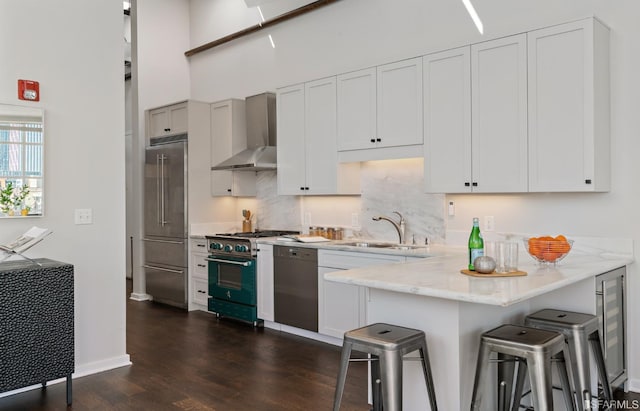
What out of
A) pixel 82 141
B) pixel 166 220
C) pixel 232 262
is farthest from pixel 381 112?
pixel 166 220

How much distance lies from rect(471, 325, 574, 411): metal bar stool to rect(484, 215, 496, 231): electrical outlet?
166cm

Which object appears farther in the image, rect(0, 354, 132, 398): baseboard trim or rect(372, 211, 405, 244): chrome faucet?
rect(372, 211, 405, 244): chrome faucet

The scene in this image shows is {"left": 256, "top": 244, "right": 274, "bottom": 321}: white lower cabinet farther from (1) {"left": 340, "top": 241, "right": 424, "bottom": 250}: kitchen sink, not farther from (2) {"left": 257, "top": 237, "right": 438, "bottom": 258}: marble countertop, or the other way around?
(1) {"left": 340, "top": 241, "right": 424, "bottom": 250}: kitchen sink

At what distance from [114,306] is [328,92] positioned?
8.58 ft

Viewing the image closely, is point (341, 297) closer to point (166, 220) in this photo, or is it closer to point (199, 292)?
point (199, 292)

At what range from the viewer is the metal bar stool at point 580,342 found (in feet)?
8.65

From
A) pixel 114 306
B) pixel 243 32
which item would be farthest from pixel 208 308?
pixel 243 32

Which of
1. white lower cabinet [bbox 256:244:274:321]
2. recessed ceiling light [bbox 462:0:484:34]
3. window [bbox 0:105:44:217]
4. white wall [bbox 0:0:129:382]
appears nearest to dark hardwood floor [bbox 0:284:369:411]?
white lower cabinet [bbox 256:244:274:321]

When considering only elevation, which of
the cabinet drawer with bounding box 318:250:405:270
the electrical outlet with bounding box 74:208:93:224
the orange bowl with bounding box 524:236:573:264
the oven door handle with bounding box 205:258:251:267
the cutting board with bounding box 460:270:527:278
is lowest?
the oven door handle with bounding box 205:258:251:267

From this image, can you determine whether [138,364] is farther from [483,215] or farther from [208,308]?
[483,215]

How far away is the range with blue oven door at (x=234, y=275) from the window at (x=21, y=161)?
2156 mm

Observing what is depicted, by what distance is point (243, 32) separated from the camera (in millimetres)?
6336

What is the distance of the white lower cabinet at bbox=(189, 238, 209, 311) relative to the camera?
599cm

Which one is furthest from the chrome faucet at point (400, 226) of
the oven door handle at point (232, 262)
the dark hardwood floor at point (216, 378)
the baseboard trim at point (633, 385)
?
the baseboard trim at point (633, 385)
